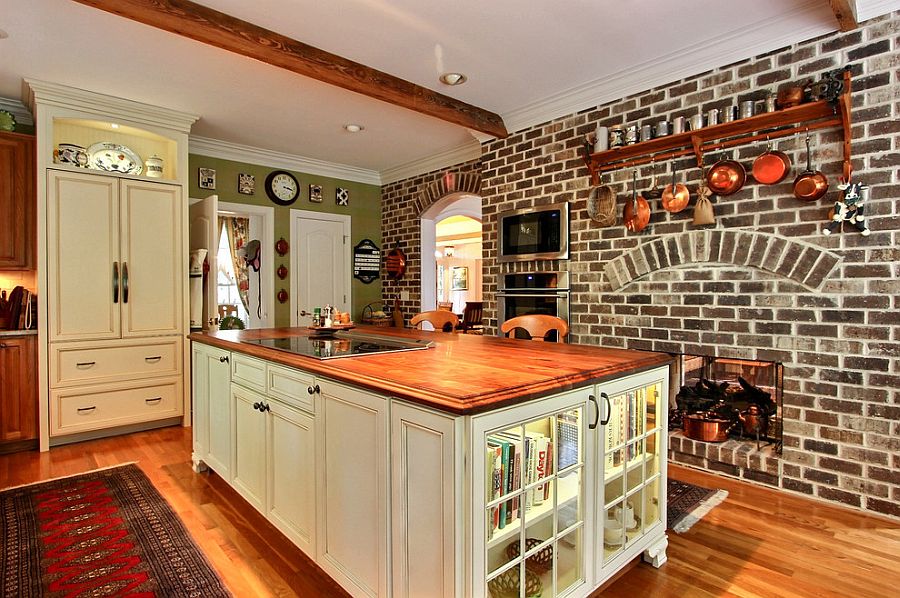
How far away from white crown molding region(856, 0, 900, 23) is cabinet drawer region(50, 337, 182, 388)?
485cm

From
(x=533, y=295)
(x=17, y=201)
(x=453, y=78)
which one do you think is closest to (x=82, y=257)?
(x=17, y=201)

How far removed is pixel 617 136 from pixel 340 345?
7.54 ft

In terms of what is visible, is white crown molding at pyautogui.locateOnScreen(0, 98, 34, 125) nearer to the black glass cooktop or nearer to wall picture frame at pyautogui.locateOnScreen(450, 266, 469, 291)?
the black glass cooktop

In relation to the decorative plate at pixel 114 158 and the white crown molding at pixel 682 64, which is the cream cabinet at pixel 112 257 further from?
the white crown molding at pixel 682 64

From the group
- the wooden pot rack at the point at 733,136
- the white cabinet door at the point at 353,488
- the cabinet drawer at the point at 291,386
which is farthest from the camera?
the wooden pot rack at the point at 733,136

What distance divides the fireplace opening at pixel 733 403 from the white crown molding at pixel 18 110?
522 cm

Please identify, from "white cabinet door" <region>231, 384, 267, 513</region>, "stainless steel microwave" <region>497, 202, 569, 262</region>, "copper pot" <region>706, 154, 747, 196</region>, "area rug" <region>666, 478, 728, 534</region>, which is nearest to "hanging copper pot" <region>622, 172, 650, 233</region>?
"copper pot" <region>706, 154, 747, 196</region>

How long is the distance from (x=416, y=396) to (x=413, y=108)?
2720 mm

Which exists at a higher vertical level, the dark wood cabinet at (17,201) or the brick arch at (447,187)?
the brick arch at (447,187)

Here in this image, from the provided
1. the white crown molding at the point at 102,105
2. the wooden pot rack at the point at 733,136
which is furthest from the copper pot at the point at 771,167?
the white crown molding at the point at 102,105

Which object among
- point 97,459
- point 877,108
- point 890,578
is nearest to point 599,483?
point 890,578

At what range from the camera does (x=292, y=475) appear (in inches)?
75.9

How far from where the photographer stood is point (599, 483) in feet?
5.34

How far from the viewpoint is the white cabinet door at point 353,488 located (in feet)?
4.78
